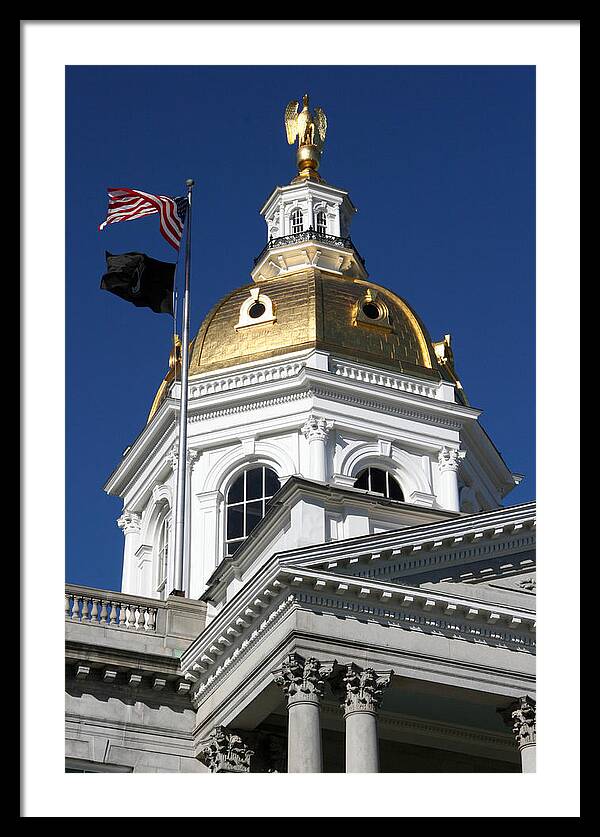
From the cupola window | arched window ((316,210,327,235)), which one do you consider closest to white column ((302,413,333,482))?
the cupola window

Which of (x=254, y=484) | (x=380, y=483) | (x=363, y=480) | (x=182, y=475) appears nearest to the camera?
(x=182, y=475)

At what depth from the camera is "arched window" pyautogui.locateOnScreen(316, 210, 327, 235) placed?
48678mm

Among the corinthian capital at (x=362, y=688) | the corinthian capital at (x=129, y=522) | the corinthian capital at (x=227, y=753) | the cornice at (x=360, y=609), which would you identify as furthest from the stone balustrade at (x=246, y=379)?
the corinthian capital at (x=362, y=688)

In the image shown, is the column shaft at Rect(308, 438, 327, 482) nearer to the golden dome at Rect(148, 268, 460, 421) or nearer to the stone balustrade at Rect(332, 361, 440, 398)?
the stone balustrade at Rect(332, 361, 440, 398)

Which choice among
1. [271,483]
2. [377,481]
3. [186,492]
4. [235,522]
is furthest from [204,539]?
[377,481]

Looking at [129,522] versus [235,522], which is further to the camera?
[129,522]

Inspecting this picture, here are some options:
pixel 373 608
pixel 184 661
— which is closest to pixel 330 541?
pixel 373 608

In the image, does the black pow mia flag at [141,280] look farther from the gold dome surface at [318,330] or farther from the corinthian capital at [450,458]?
the corinthian capital at [450,458]

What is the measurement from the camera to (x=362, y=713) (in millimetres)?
24281

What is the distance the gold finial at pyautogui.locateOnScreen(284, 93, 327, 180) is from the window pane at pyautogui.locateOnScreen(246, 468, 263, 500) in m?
13.9

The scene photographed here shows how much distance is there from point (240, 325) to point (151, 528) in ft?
20.9

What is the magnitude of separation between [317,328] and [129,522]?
8.05 m

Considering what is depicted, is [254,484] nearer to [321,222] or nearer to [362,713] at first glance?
[321,222]

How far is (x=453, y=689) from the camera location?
83.6ft
